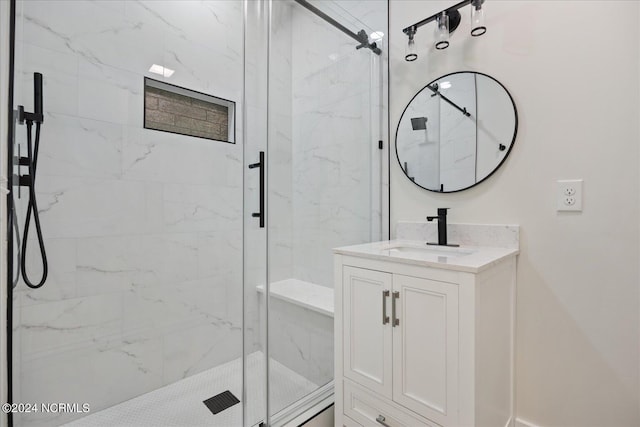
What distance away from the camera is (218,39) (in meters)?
2.13

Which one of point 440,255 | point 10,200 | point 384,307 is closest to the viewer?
point 10,200

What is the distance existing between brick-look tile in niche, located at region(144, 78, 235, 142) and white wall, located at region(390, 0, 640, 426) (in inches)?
61.7

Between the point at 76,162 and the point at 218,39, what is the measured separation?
1.20 metres

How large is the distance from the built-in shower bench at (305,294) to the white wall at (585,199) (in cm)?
88

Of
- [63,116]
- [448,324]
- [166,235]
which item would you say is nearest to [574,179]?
[448,324]

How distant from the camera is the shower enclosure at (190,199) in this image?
1418mm

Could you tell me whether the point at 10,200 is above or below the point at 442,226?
above

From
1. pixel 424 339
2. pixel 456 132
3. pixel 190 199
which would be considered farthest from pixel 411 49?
pixel 190 199

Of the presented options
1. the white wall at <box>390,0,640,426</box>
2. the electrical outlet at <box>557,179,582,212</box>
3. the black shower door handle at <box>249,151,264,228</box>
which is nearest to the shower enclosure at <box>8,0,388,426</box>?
the black shower door handle at <box>249,151,264,228</box>

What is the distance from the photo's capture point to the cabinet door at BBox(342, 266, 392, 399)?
48.7 inches

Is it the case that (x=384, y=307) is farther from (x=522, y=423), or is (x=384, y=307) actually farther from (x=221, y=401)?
(x=221, y=401)

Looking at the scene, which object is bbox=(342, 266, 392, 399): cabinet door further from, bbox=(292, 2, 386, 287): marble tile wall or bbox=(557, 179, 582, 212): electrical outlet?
bbox=(557, 179, 582, 212): electrical outlet

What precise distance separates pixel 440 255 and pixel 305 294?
721 mm

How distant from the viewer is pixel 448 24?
5.12 ft
